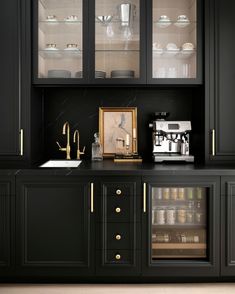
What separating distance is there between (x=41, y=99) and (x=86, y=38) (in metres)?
0.73

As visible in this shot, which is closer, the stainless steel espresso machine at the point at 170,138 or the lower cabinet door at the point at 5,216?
the lower cabinet door at the point at 5,216

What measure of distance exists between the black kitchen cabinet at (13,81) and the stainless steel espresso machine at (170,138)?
110 cm

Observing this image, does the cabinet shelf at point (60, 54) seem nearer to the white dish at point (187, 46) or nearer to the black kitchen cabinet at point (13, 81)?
the black kitchen cabinet at point (13, 81)

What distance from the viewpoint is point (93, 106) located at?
138 inches

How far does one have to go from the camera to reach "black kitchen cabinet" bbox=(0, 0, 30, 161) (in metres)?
2.97

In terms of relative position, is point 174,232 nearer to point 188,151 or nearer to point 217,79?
point 188,151

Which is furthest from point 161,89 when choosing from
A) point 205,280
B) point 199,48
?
point 205,280

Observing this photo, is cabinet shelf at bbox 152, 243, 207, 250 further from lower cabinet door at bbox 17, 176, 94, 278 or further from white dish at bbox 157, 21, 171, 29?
white dish at bbox 157, 21, 171, 29

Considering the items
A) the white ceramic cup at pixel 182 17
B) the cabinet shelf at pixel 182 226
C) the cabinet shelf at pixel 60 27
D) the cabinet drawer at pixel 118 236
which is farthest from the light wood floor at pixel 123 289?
the white ceramic cup at pixel 182 17

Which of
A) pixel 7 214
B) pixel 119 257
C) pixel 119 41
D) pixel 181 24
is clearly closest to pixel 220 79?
pixel 181 24

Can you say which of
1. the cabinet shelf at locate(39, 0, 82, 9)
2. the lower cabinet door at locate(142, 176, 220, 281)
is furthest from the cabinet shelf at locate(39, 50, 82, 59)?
the lower cabinet door at locate(142, 176, 220, 281)

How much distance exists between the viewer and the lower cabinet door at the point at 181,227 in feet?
9.11

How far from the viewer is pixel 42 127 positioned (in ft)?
11.4

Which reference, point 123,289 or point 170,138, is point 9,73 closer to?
point 170,138
